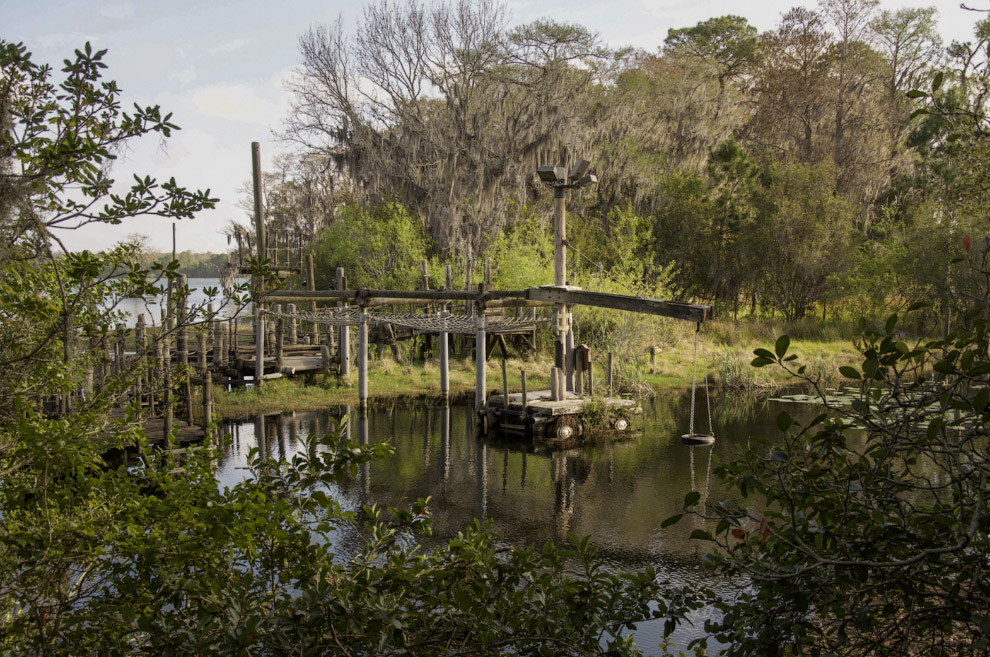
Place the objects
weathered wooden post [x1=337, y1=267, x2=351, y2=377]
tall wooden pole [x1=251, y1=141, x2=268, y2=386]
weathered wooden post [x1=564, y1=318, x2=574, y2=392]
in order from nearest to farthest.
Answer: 1. tall wooden pole [x1=251, y1=141, x2=268, y2=386]
2. weathered wooden post [x1=564, y1=318, x2=574, y2=392]
3. weathered wooden post [x1=337, y1=267, x2=351, y2=377]

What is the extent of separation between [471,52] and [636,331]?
12.7m

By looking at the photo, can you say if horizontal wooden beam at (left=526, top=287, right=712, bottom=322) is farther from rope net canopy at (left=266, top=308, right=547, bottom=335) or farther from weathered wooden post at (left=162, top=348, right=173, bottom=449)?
weathered wooden post at (left=162, top=348, right=173, bottom=449)

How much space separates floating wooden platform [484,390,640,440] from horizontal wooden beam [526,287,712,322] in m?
2.22

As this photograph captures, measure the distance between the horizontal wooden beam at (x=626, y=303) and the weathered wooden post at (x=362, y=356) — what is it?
14.8ft

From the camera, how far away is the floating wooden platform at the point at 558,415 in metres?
15.4

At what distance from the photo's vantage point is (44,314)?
3.20 metres

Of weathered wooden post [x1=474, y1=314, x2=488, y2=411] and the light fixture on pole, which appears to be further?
weathered wooden post [x1=474, y1=314, x2=488, y2=411]

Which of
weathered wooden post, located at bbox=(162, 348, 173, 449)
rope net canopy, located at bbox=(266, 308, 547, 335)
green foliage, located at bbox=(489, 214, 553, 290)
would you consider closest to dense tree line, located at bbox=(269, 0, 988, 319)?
green foliage, located at bbox=(489, 214, 553, 290)

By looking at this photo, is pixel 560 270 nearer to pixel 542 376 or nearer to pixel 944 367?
pixel 542 376

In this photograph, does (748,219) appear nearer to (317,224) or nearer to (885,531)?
(317,224)

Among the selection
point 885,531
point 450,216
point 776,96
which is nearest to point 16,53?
point 885,531

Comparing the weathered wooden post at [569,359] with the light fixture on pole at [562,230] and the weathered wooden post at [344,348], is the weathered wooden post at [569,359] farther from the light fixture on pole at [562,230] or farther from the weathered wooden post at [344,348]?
the weathered wooden post at [344,348]

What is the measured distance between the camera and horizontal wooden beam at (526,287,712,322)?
10866mm

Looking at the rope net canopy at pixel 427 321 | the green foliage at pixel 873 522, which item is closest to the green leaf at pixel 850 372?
the green foliage at pixel 873 522
